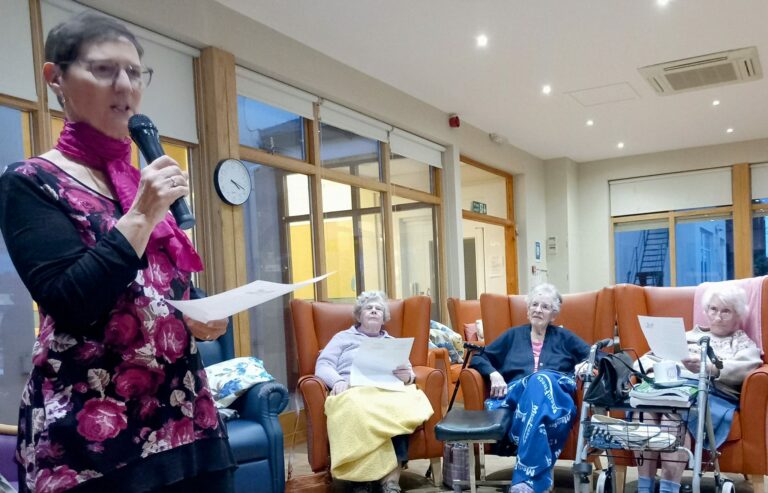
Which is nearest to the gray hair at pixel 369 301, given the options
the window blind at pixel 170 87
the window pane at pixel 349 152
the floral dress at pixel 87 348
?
the window blind at pixel 170 87

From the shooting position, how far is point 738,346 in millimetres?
2781

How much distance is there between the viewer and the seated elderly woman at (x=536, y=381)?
8.45 ft

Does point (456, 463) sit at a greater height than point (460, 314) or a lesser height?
lesser

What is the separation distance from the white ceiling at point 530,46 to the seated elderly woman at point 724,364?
2.29m

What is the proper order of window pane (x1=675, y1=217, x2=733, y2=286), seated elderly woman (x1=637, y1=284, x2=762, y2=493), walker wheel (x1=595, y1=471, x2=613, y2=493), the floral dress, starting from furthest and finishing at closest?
window pane (x1=675, y1=217, x2=733, y2=286) → seated elderly woman (x1=637, y1=284, x2=762, y2=493) → walker wheel (x1=595, y1=471, x2=613, y2=493) → the floral dress

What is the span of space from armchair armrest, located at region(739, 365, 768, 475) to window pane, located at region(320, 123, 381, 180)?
3476 mm

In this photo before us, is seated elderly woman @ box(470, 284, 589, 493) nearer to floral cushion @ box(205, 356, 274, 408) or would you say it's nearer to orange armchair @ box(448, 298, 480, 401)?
floral cushion @ box(205, 356, 274, 408)

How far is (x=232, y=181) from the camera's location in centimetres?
386

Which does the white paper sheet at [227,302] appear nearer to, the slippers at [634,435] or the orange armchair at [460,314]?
the slippers at [634,435]

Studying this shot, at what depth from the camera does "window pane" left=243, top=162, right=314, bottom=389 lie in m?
4.31

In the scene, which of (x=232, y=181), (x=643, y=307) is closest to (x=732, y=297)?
(x=643, y=307)

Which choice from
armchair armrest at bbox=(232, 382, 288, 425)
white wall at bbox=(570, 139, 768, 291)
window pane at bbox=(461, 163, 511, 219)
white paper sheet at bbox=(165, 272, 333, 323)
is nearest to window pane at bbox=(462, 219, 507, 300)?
window pane at bbox=(461, 163, 511, 219)

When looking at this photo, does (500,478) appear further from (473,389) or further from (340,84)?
(340,84)

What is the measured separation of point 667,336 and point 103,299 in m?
2.45
